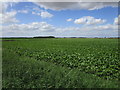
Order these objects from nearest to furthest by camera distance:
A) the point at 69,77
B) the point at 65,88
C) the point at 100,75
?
the point at 65,88 < the point at 69,77 < the point at 100,75

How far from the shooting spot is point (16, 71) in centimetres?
573

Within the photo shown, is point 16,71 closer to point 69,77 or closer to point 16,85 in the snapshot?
point 16,85

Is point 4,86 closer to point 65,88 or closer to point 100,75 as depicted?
point 65,88

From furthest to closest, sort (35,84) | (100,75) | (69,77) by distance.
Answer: (100,75)
(69,77)
(35,84)

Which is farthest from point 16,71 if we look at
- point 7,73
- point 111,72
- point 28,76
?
point 111,72

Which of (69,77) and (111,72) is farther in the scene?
(111,72)

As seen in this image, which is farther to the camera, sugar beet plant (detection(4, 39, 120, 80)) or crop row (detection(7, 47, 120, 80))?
sugar beet plant (detection(4, 39, 120, 80))

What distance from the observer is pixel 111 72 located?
18.7 ft

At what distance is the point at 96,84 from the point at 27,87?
2756mm

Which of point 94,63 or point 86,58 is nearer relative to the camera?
point 94,63

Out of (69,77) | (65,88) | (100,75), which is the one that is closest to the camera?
(65,88)

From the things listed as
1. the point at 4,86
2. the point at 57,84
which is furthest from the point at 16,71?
the point at 57,84

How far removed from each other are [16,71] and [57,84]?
8.76 feet

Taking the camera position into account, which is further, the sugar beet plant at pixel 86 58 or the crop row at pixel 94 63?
the sugar beet plant at pixel 86 58
